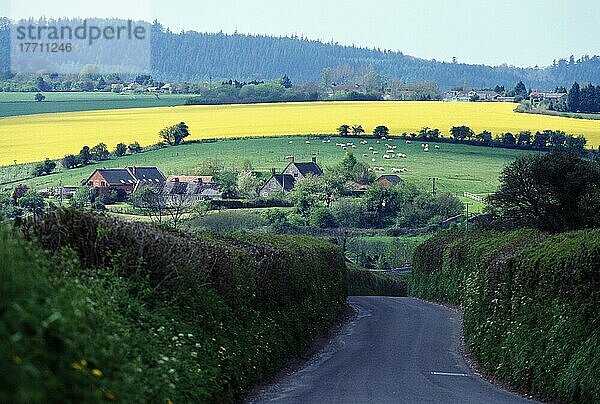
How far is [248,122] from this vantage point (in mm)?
Answer: 125375

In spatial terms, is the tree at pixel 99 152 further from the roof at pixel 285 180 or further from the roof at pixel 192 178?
the roof at pixel 285 180

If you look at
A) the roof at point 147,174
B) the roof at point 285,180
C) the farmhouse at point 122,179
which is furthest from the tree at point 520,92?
the farmhouse at point 122,179

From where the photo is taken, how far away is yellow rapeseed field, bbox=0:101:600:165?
88.2 m

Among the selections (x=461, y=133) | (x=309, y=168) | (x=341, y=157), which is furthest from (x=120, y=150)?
(x=461, y=133)

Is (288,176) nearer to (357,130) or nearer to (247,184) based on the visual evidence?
(247,184)

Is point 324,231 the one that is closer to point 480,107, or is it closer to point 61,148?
point 61,148

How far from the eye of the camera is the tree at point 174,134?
10644cm

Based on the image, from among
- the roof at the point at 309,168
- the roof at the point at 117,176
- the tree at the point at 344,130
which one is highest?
the tree at the point at 344,130

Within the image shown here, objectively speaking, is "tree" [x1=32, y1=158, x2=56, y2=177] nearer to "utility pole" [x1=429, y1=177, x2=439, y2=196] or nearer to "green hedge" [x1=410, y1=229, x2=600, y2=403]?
"utility pole" [x1=429, y1=177, x2=439, y2=196]

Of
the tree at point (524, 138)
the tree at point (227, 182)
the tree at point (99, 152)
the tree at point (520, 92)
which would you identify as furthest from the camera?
the tree at point (520, 92)

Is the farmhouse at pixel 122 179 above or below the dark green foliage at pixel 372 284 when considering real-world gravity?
above

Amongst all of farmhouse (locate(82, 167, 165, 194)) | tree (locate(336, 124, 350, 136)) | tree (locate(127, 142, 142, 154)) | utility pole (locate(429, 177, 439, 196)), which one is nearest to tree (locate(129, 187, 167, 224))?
farmhouse (locate(82, 167, 165, 194))

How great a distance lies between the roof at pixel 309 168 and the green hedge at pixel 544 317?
8082cm

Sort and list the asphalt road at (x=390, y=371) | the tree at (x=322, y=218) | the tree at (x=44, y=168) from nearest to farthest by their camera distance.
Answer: the asphalt road at (x=390, y=371), the tree at (x=44, y=168), the tree at (x=322, y=218)
